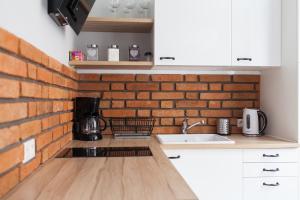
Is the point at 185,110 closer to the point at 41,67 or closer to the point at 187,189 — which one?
the point at 41,67

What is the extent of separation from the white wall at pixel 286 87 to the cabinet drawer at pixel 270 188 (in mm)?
344

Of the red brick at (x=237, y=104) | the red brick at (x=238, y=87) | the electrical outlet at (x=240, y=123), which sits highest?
the red brick at (x=238, y=87)

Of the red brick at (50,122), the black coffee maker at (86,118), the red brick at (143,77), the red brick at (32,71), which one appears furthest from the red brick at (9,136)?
the red brick at (143,77)

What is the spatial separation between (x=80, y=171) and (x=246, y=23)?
72.8 inches

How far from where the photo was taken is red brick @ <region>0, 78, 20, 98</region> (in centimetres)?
97

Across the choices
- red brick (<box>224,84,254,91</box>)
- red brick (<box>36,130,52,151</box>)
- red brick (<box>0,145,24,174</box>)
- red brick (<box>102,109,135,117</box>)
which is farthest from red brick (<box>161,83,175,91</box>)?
red brick (<box>0,145,24,174</box>)

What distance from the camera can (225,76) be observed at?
287cm

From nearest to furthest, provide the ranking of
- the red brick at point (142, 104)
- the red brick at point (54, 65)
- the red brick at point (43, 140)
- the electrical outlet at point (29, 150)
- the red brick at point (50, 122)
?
the electrical outlet at point (29, 150) < the red brick at point (43, 140) < the red brick at point (50, 122) < the red brick at point (54, 65) < the red brick at point (142, 104)

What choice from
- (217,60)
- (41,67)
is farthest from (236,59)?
(41,67)

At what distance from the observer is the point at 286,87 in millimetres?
2467

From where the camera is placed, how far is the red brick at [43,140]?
4.55 ft

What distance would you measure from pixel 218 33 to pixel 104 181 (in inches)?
68.0

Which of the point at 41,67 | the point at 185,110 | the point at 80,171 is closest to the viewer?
the point at 80,171

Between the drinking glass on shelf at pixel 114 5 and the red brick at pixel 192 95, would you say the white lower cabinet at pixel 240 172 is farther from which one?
the drinking glass on shelf at pixel 114 5
